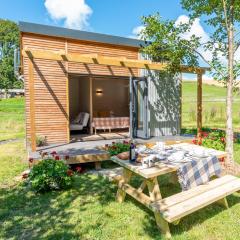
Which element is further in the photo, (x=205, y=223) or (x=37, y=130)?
(x=37, y=130)

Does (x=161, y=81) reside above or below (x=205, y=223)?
above

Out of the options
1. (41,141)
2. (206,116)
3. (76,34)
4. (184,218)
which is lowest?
(184,218)

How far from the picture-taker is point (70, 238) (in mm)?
3086

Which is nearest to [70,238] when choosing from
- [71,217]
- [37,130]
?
[71,217]

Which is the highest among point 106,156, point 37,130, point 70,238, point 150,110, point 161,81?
point 161,81

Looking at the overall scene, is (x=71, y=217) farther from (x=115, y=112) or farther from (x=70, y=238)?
(x=115, y=112)

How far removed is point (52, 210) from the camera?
3877 millimetres

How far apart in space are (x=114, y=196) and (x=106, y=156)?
82.1 inches

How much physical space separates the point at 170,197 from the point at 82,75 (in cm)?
638

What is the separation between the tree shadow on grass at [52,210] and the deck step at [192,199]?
1033 mm

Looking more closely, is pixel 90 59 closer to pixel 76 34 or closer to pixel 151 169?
pixel 76 34

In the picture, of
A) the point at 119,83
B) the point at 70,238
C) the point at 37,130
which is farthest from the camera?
the point at 119,83

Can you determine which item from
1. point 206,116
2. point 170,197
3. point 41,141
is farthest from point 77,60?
point 206,116

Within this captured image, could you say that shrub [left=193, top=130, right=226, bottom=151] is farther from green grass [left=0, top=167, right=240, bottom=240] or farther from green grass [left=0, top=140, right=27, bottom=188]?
green grass [left=0, top=140, right=27, bottom=188]
